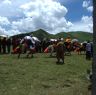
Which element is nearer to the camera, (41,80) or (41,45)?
(41,80)

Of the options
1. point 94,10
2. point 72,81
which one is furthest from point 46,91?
point 94,10

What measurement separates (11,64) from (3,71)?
3.38m

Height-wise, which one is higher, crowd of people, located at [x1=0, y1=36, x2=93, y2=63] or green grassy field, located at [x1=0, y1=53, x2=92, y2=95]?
crowd of people, located at [x1=0, y1=36, x2=93, y2=63]

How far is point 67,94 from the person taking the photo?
14.6 metres

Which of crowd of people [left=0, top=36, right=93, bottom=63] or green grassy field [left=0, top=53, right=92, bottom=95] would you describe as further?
crowd of people [left=0, top=36, right=93, bottom=63]

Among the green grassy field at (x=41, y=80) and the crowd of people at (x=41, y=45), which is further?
the crowd of people at (x=41, y=45)

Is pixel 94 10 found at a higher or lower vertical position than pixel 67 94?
higher

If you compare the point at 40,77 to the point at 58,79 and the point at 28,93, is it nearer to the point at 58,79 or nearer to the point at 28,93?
the point at 58,79

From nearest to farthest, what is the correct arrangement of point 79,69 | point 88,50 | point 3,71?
1. point 3,71
2. point 79,69
3. point 88,50

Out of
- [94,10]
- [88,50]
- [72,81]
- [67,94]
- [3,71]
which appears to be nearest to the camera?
[94,10]

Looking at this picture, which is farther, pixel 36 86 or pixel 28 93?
pixel 36 86

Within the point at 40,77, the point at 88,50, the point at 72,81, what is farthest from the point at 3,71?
the point at 88,50

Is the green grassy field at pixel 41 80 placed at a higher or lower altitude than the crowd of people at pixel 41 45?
lower

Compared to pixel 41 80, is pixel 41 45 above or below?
above
